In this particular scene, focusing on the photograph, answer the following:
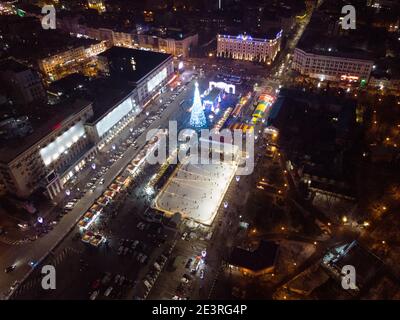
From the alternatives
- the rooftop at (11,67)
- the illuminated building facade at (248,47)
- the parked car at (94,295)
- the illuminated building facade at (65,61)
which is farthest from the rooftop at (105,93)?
the illuminated building facade at (248,47)

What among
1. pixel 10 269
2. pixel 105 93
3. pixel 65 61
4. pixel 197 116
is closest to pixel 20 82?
pixel 105 93

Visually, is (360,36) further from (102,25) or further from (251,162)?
(102,25)

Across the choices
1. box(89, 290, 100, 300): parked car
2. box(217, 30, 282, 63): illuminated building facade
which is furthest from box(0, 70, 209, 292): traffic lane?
box(217, 30, 282, 63): illuminated building facade

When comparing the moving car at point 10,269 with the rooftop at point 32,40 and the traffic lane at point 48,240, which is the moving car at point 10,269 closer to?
the traffic lane at point 48,240

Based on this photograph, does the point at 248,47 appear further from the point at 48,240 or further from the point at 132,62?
the point at 48,240

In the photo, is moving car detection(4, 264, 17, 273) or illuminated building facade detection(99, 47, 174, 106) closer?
moving car detection(4, 264, 17, 273)

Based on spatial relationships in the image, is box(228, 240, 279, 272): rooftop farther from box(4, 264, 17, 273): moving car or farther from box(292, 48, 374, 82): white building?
box(292, 48, 374, 82): white building
